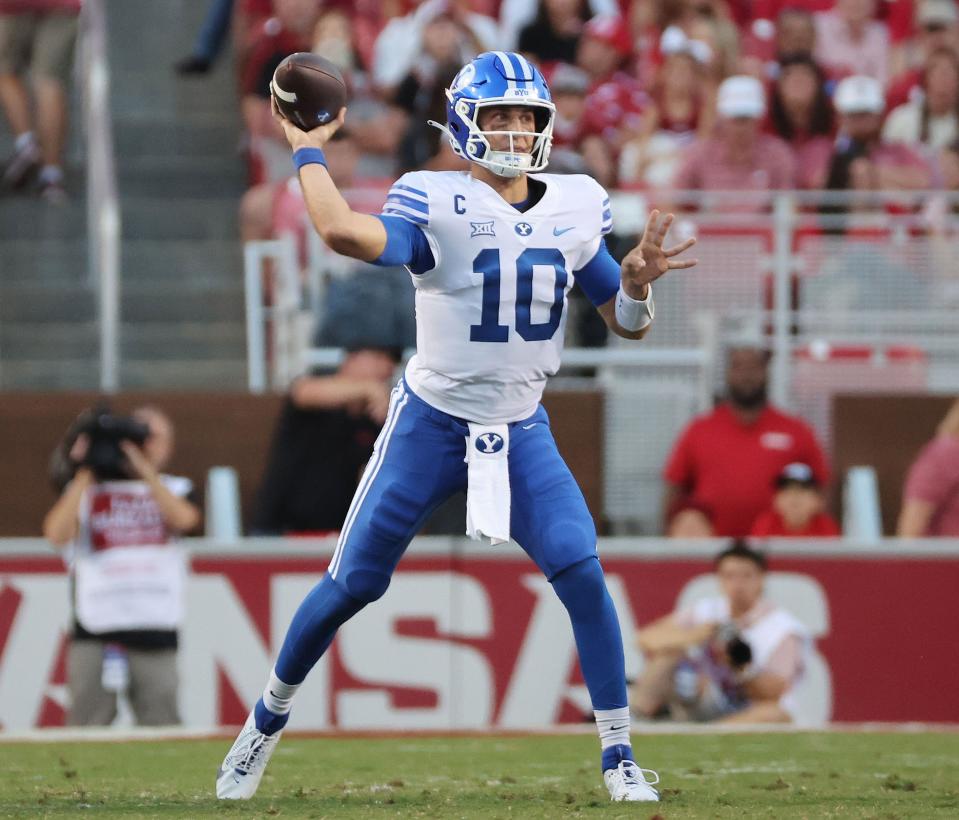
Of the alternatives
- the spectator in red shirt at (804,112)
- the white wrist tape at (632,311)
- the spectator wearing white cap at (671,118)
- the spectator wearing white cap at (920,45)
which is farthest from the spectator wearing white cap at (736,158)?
the white wrist tape at (632,311)

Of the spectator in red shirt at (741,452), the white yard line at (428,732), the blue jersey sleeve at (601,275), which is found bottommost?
the white yard line at (428,732)

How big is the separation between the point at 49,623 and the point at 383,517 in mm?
4474

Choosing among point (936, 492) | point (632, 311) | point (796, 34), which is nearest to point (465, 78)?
point (632, 311)

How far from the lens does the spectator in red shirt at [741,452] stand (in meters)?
10.4

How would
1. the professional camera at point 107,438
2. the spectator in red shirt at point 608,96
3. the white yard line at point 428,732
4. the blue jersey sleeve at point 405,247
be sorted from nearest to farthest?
the blue jersey sleeve at point 405,247 → the white yard line at point 428,732 → the professional camera at point 107,438 → the spectator in red shirt at point 608,96

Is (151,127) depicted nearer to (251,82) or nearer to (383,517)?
(251,82)

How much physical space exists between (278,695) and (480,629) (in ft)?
13.2

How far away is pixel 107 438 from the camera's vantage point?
9.38m

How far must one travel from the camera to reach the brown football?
5746mm

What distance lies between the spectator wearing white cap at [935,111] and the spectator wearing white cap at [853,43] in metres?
0.67

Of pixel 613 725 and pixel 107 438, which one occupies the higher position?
pixel 107 438

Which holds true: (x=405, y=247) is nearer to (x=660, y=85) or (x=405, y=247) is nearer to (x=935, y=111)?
(x=660, y=85)

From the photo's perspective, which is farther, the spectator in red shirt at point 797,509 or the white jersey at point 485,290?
the spectator in red shirt at point 797,509

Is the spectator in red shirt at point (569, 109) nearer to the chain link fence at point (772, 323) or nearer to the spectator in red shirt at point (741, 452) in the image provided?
the chain link fence at point (772, 323)
